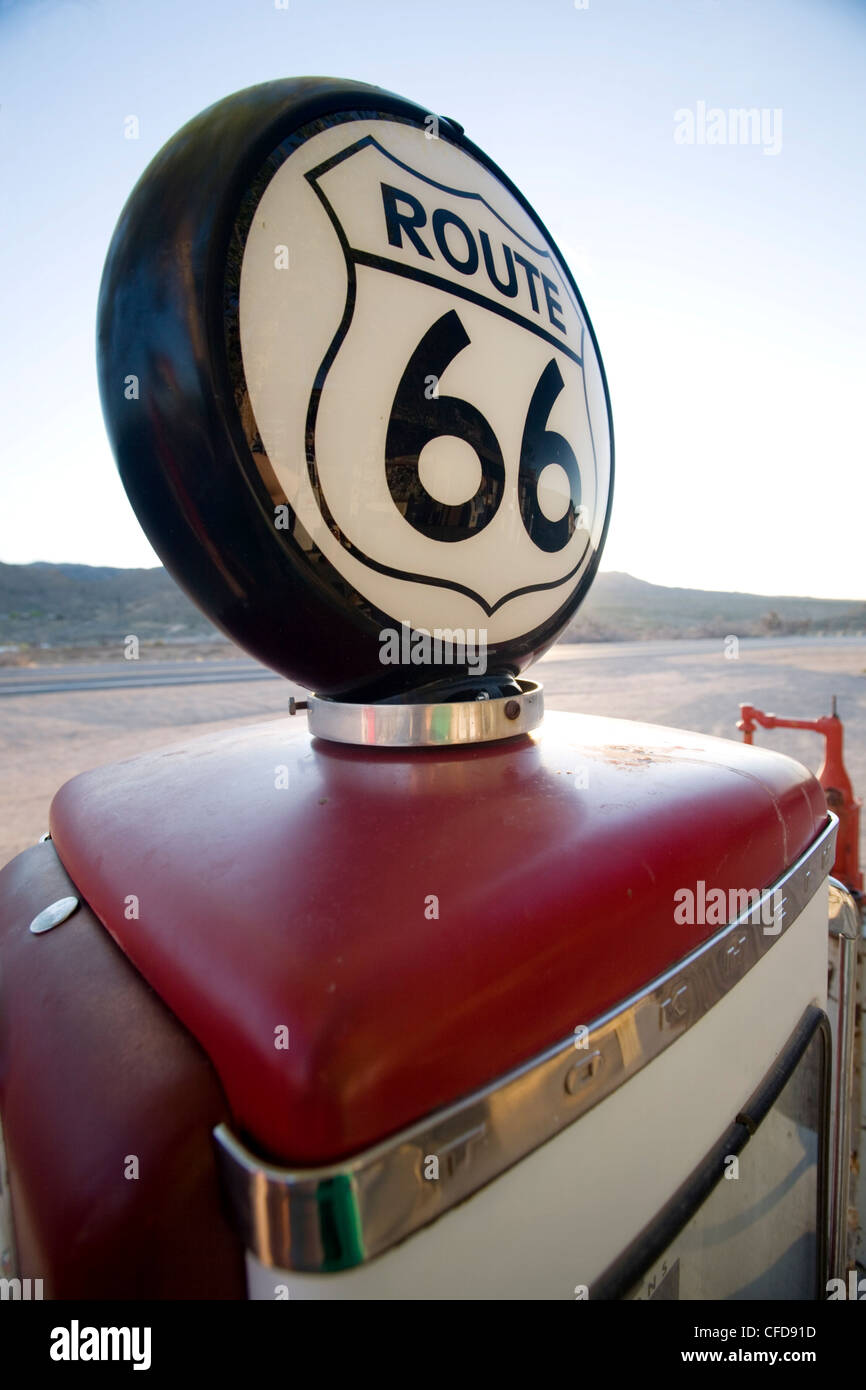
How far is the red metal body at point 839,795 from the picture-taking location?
192 cm

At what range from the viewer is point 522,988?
1.67 feet

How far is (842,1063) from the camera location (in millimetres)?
1034

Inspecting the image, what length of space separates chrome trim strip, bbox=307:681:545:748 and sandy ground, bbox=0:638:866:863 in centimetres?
253

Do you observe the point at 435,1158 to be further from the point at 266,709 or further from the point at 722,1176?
the point at 266,709

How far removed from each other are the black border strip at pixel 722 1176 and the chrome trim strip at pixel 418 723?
501 millimetres

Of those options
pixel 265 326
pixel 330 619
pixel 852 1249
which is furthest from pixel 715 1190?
pixel 265 326

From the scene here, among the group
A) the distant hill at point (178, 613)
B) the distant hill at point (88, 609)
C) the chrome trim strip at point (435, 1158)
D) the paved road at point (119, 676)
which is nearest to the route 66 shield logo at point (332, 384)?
the chrome trim strip at point (435, 1158)

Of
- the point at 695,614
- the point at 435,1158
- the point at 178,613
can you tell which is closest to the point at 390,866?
the point at 435,1158

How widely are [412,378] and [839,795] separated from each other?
1.93m

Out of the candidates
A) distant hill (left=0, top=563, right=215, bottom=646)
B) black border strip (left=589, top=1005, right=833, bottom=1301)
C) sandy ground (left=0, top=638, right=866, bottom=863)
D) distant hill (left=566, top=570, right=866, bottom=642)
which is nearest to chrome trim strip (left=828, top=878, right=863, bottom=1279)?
black border strip (left=589, top=1005, right=833, bottom=1301)

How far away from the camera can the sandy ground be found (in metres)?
5.09

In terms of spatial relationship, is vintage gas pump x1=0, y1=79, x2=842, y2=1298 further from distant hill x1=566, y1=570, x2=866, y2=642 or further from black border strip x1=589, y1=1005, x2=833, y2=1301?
distant hill x1=566, y1=570, x2=866, y2=642

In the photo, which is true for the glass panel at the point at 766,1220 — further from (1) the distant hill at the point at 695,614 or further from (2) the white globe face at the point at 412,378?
(1) the distant hill at the point at 695,614
